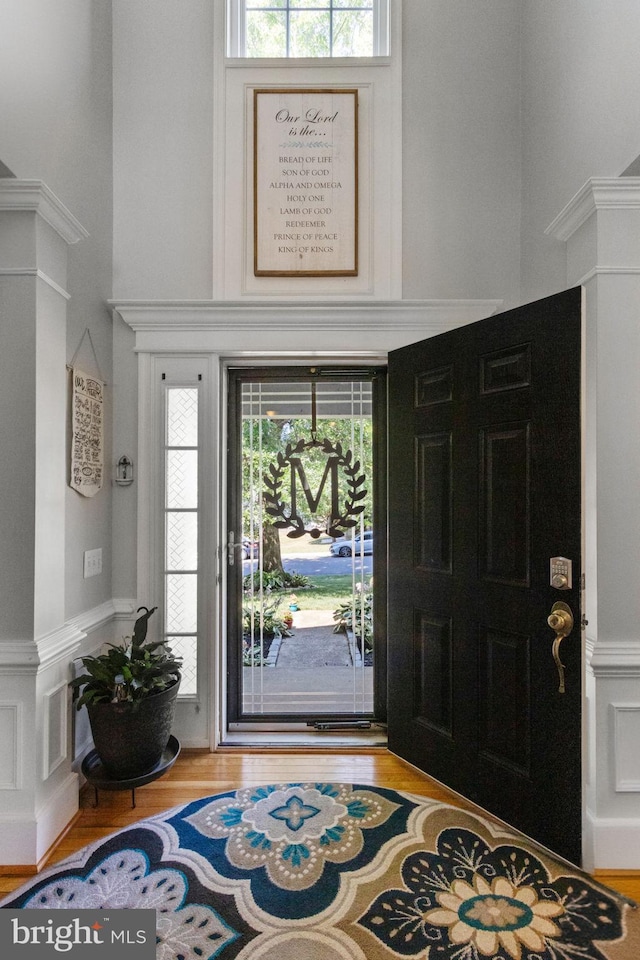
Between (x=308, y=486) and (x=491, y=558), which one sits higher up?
(x=308, y=486)

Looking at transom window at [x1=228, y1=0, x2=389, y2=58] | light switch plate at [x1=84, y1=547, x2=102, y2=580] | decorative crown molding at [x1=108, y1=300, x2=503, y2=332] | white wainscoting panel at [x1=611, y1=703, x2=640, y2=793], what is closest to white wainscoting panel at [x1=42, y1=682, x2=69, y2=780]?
light switch plate at [x1=84, y1=547, x2=102, y2=580]

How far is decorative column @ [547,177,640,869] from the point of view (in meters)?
1.88

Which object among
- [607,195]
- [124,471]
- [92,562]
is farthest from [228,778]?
[607,195]

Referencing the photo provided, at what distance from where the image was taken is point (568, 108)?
7.17ft

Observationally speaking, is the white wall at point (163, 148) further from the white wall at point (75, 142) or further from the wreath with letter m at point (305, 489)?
the wreath with letter m at point (305, 489)

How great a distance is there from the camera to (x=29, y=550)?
1922mm

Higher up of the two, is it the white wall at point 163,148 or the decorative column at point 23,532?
the white wall at point 163,148

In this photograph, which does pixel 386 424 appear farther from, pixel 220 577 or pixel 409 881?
pixel 409 881

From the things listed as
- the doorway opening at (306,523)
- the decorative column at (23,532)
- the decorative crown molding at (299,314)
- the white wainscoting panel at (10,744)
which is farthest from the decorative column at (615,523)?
the white wainscoting panel at (10,744)

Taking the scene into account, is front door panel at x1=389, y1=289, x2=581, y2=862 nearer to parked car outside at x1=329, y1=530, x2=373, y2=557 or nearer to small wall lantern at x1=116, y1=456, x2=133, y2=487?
parked car outside at x1=329, y1=530, x2=373, y2=557

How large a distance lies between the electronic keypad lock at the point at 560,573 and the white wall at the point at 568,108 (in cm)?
121

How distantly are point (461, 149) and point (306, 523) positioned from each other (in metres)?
2.14

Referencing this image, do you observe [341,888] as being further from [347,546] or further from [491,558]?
[347,546]

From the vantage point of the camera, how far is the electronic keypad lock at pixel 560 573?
1837 millimetres
